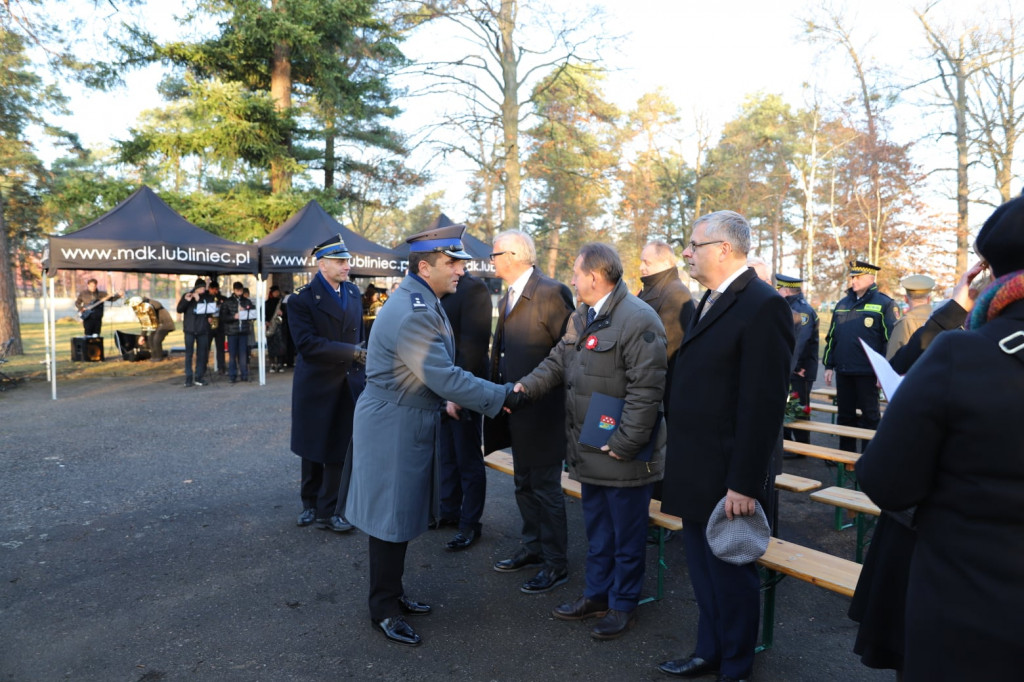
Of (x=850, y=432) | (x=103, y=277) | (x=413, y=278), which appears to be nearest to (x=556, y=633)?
(x=413, y=278)

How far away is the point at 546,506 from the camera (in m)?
3.86

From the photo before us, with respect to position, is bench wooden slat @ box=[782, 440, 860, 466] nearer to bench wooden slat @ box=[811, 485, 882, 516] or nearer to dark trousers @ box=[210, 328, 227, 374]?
bench wooden slat @ box=[811, 485, 882, 516]

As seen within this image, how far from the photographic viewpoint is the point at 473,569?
4219mm

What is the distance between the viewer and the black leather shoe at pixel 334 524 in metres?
4.79

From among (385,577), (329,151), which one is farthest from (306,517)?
(329,151)

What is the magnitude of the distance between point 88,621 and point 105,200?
50.8 feet

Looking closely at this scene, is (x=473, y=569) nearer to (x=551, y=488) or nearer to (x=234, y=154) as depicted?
(x=551, y=488)

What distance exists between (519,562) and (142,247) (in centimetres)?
974

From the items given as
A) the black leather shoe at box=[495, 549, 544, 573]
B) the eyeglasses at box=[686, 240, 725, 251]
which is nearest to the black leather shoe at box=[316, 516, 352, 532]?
the black leather shoe at box=[495, 549, 544, 573]

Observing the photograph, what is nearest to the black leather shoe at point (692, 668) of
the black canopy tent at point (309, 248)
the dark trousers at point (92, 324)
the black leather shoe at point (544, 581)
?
the black leather shoe at point (544, 581)

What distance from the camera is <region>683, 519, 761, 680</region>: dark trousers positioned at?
271 centimetres

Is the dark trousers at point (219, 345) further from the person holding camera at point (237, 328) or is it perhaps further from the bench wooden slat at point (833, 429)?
the bench wooden slat at point (833, 429)

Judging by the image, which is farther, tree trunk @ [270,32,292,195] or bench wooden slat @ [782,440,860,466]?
tree trunk @ [270,32,292,195]

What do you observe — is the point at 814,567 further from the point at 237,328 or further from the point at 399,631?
the point at 237,328
